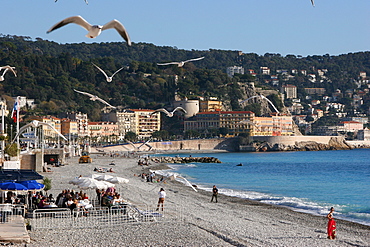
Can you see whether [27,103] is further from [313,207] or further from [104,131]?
[313,207]

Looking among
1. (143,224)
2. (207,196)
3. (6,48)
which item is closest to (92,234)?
(143,224)

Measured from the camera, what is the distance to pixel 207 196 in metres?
27.5

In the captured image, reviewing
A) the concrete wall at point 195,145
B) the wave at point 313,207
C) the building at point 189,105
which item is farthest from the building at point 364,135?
the wave at point 313,207

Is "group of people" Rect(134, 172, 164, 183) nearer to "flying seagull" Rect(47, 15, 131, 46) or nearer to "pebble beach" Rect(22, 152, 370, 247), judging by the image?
"pebble beach" Rect(22, 152, 370, 247)

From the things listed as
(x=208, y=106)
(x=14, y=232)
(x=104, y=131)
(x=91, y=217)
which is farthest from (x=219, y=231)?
(x=208, y=106)

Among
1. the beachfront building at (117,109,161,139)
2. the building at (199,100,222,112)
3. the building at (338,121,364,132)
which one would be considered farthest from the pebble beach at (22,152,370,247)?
the building at (338,121,364,132)

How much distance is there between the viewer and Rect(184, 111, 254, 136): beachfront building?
13075cm

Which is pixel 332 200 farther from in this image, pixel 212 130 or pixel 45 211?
pixel 212 130

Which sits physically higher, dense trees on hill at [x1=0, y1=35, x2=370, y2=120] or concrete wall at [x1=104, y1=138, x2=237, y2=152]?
dense trees on hill at [x1=0, y1=35, x2=370, y2=120]

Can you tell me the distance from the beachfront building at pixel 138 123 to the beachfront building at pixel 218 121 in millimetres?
7328

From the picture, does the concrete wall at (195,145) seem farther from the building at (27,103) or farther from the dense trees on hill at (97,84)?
the building at (27,103)

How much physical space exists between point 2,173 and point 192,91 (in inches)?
5493

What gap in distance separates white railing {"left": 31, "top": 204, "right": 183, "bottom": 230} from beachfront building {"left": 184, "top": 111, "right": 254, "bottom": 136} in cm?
11384

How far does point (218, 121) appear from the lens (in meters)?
132
